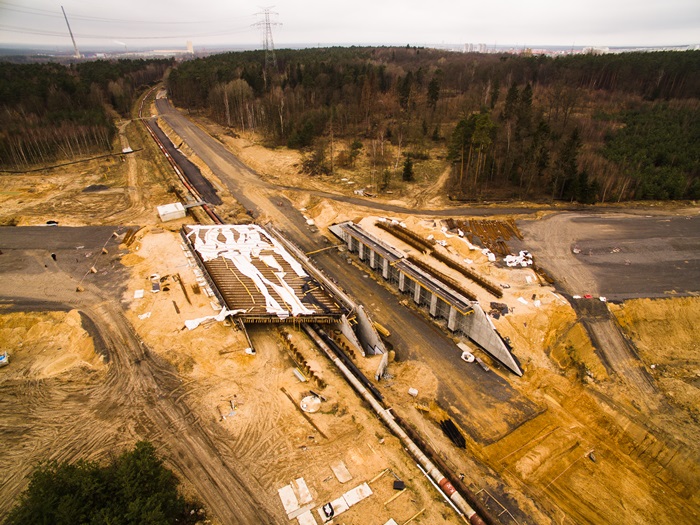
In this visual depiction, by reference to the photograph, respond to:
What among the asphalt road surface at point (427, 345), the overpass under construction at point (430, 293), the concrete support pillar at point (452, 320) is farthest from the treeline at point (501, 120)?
the concrete support pillar at point (452, 320)

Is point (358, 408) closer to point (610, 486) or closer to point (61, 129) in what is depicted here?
point (610, 486)

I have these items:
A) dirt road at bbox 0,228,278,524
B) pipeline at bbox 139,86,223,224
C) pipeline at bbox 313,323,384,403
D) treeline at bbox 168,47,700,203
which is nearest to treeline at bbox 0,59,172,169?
pipeline at bbox 139,86,223,224

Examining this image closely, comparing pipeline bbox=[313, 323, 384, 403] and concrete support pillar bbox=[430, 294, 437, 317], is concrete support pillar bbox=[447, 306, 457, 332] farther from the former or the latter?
pipeline bbox=[313, 323, 384, 403]

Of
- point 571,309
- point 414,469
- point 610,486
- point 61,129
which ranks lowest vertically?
point 610,486

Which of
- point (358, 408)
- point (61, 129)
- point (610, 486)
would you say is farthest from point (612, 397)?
point (61, 129)

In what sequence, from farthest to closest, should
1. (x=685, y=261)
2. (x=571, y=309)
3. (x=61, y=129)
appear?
1. (x=61, y=129)
2. (x=685, y=261)
3. (x=571, y=309)

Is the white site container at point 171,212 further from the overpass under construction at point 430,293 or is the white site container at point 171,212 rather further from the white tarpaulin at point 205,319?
the white tarpaulin at point 205,319
